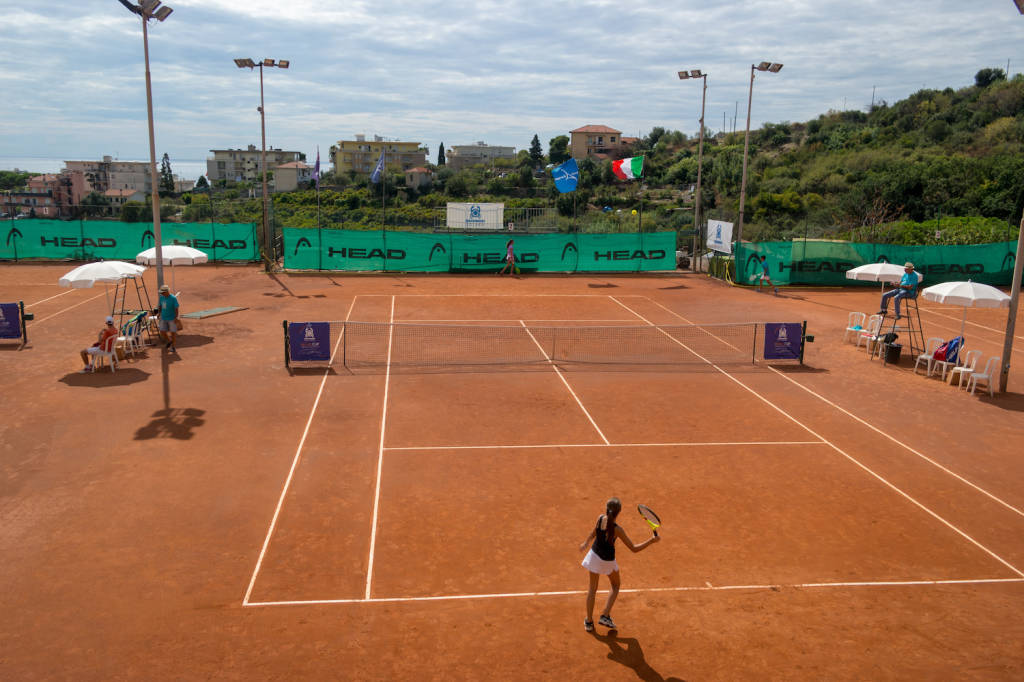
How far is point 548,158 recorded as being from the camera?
4808 inches

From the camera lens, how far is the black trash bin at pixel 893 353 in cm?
1881

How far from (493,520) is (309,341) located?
29.2 feet

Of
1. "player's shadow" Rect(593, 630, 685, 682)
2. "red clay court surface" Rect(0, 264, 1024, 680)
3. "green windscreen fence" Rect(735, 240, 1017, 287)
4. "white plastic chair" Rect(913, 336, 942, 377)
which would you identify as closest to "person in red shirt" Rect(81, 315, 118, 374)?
"red clay court surface" Rect(0, 264, 1024, 680)

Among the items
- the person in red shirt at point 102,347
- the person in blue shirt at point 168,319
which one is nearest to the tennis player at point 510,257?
the person in blue shirt at point 168,319

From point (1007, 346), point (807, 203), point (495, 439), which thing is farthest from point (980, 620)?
point (807, 203)

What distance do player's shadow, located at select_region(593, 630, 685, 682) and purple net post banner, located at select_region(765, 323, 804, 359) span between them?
42.1 feet

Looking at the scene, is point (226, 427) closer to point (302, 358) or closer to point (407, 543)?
point (302, 358)

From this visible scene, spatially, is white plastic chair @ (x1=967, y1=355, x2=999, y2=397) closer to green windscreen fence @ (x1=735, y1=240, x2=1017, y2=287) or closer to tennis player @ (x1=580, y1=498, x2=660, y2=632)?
tennis player @ (x1=580, y1=498, x2=660, y2=632)

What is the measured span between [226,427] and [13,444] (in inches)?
130

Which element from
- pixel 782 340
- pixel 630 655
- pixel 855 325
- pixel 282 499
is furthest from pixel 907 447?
pixel 282 499

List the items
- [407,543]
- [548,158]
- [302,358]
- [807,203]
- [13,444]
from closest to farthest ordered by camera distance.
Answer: [407,543]
[13,444]
[302,358]
[807,203]
[548,158]

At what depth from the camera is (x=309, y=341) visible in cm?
1712

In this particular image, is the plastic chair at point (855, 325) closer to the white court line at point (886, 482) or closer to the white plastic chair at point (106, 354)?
the white court line at point (886, 482)

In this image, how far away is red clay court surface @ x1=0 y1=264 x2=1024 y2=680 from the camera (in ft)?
23.4
